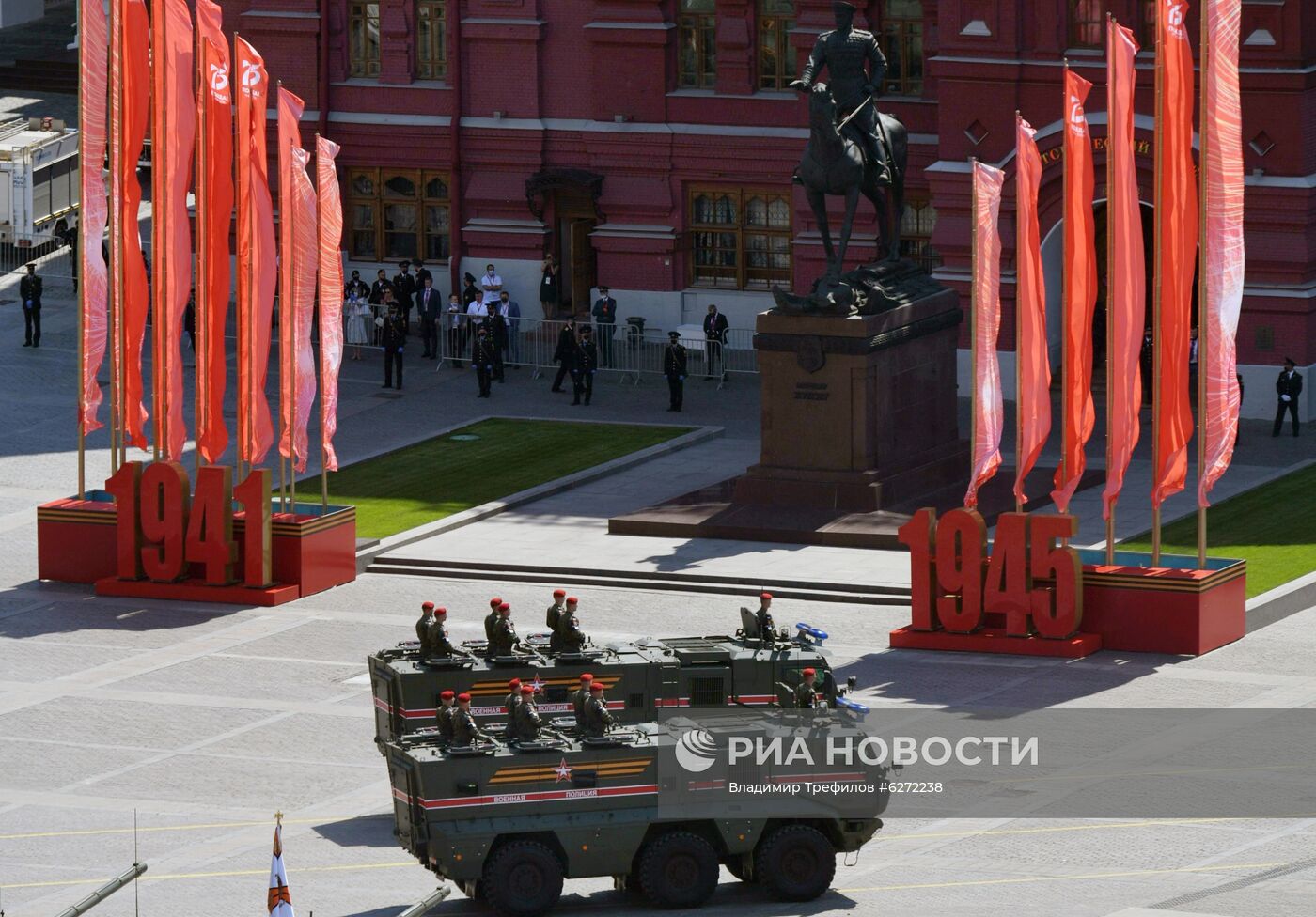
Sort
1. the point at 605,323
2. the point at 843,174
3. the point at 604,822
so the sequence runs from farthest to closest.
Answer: the point at 605,323, the point at 843,174, the point at 604,822

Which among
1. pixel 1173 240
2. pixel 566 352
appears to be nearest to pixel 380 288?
pixel 566 352

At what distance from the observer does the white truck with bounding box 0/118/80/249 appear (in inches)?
2761

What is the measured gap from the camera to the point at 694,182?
2608 inches

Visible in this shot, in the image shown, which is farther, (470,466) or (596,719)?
(470,466)

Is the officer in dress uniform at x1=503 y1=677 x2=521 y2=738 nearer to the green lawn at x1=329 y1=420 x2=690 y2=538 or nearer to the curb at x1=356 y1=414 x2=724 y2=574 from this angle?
the curb at x1=356 y1=414 x2=724 y2=574

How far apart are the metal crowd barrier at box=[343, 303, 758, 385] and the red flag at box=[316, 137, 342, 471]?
17.1 metres

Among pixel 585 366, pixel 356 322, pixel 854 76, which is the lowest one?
pixel 585 366

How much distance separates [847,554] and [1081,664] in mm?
7667

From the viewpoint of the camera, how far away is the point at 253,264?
149ft

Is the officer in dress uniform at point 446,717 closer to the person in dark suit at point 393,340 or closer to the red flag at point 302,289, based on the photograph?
the red flag at point 302,289

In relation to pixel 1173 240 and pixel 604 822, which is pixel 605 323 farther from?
pixel 604 822

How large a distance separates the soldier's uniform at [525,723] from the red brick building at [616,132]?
3176 cm

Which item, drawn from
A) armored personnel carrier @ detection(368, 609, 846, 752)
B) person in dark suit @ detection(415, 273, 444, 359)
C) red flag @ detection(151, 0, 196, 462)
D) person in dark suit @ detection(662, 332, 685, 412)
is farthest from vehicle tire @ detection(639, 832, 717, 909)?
person in dark suit @ detection(415, 273, 444, 359)

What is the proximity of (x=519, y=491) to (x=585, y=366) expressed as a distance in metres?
8.12
